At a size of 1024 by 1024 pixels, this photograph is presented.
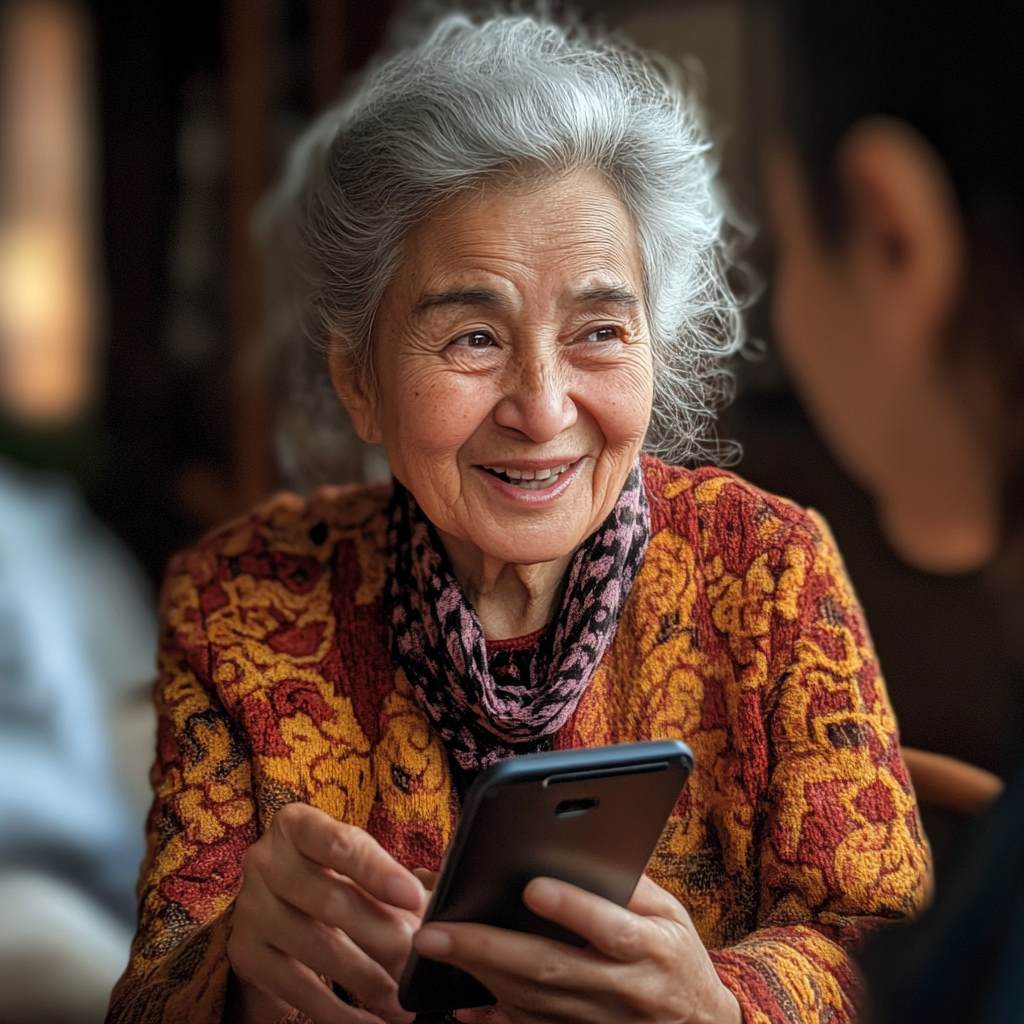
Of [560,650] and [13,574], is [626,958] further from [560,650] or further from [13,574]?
[13,574]

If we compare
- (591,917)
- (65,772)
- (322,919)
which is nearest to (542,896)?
(591,917)

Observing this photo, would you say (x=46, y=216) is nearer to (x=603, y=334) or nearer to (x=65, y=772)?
(x=65, y=772)

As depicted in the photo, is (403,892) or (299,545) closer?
(403,892)

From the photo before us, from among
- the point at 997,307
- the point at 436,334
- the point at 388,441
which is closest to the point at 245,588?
the point at 388,441

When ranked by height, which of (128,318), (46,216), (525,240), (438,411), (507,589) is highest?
(46,216)

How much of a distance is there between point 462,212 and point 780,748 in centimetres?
43

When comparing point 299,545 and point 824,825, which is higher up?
point 299,545

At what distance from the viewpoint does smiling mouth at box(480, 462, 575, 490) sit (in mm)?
824

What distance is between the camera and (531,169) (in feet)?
2.61

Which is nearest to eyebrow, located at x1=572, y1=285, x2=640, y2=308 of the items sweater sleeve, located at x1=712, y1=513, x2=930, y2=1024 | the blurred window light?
sweater sleeve, located at x1=712, y1=513, x2=930, y2=1024

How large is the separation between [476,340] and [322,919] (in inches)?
14.8

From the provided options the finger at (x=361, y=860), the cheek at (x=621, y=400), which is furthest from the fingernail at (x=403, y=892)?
the cheek at (x=621, y=400)

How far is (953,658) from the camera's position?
1.49 m

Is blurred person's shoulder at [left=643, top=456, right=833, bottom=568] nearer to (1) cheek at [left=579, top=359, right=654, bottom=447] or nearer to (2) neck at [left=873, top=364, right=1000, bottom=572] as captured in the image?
(1) cheek at [left=579, top=359, right=654, bottom=447]
